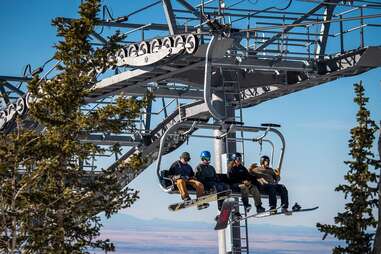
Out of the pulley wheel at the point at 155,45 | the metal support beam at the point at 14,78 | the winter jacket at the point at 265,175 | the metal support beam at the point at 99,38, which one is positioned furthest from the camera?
the metal support beam at the point at 14,78

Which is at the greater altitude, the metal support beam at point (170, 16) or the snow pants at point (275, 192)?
the metal support beam at point (170, 16)

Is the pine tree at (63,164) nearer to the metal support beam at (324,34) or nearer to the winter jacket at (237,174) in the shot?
the winter jacket at (237,174)

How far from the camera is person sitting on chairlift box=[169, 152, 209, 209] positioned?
2828 cm

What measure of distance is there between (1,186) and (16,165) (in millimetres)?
644

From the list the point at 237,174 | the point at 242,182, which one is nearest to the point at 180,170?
the point at 237,174

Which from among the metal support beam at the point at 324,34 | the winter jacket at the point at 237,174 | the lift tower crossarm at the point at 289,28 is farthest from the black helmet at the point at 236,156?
the metal support beam at the point at 324,34

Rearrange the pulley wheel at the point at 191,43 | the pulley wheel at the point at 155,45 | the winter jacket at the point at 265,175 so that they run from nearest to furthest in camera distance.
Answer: the pulley wheel at the point at 191,43 < the winter jacket at the point at 265,175 < the pulley wheel at the point at 155,45

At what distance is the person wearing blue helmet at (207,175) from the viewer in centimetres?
2891

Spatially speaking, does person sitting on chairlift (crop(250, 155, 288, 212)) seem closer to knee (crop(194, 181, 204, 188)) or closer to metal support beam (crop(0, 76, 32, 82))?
knee (crop(194, 181, 204, 188))

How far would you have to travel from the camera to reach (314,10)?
3481 cm

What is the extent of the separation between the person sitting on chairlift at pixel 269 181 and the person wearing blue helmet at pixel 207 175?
4.12ft

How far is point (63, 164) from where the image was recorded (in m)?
27.8

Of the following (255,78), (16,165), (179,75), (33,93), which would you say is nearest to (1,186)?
(16,165)

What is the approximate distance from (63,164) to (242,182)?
5033 mm
